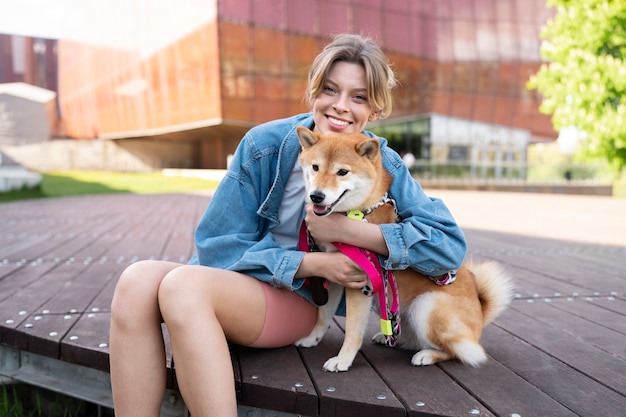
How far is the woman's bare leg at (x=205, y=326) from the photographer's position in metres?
1.70

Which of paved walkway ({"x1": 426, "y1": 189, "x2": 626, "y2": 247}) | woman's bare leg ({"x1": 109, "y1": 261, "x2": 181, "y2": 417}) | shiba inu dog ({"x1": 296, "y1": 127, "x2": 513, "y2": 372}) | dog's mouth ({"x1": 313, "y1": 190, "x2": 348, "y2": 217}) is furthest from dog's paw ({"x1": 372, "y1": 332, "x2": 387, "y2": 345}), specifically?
paved walkway ({"x1": 426, "y1": 189, "x2": 626, "y2": 247})

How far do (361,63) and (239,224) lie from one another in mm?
888

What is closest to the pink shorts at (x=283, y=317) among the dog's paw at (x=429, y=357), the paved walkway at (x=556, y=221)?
the dog's paw at (x=429, y=357)

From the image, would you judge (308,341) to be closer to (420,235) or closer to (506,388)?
(420,235)

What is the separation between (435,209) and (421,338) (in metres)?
0.55

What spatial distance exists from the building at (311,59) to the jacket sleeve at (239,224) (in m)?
18.2

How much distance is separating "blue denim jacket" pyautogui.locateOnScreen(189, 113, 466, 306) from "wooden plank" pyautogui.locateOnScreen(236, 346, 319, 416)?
0.33m

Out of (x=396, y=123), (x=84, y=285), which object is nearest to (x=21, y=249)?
(x=84, y=285)

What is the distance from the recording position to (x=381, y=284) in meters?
2.01

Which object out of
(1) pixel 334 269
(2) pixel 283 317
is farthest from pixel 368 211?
(2) pixel 283 317

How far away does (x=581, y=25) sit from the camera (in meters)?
12.3

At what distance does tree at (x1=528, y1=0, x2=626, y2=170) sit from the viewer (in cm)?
1149

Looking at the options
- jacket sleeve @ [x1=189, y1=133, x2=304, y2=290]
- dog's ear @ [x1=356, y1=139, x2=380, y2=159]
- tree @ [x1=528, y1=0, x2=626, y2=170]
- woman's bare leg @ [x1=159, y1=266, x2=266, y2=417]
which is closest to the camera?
woman's bare leg @ [x1=159, y1=266, x2=266, y2=417]

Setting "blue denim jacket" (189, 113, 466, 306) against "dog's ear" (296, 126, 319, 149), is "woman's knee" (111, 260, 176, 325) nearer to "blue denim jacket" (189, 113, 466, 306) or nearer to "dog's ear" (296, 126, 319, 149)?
"blue denim jacket" (189, 113, 466, 306)
